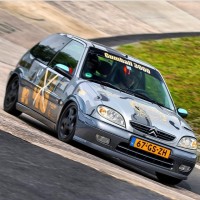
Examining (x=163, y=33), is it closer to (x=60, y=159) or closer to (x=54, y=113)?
(x=54, y=113)

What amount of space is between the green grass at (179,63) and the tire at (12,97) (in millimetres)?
4246

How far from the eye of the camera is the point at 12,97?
508 inches

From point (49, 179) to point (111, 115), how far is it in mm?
2829

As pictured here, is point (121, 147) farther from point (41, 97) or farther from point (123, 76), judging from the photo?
Answer: point (41, 97)

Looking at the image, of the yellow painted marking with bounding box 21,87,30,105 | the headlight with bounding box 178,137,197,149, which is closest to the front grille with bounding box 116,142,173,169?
the headlight with bounding box 178,137,197,149

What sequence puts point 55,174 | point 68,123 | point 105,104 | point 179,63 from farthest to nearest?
point 179,63, point 68,123, point 105,104, point 55,174

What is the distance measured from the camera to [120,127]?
10422mm

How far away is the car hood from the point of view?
415 inches

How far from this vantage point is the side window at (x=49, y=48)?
12.6m

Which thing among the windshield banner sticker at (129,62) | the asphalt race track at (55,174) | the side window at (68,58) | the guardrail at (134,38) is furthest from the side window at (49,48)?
the guardrail at (134,38)

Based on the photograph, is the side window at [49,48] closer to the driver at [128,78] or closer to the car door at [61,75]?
the car door at [61,75]

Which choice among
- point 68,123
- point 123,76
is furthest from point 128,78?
point 68,123

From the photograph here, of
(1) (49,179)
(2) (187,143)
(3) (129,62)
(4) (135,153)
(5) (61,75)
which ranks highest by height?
(3) (129,62)

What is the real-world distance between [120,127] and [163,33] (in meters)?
17.4
